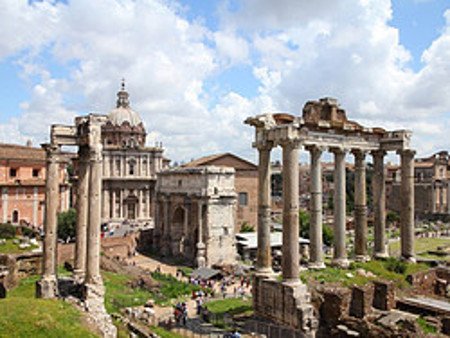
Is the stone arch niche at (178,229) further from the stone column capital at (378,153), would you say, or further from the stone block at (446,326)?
the stone block at (446,326)

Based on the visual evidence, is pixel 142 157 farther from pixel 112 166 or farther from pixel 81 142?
pixel 81 142

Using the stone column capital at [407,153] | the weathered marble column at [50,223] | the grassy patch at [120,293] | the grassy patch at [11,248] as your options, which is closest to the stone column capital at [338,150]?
the stone column capital at [407,153]

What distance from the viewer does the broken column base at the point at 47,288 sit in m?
15.8

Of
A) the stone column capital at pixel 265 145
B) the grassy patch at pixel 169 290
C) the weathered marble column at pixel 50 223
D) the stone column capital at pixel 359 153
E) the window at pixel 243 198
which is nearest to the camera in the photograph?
the weathered marble column at pixel 50 223

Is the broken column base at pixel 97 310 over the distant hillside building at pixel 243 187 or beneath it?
beneath

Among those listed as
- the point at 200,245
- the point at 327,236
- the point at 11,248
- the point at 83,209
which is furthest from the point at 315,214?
the point at 327,236

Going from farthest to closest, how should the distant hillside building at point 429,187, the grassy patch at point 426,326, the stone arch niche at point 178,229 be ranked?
1. the distant hillside building at point 429,187
2. the stone arch niche at point 178,229
3. the grassy patch at point 426,326

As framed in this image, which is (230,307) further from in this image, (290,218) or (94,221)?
(94,221)

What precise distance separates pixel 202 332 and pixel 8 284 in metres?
11.3

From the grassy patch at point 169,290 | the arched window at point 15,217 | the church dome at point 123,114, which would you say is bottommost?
the grassy patch at point 169,290

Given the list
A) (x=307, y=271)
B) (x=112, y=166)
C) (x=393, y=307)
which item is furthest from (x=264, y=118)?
(x=112, y=166)

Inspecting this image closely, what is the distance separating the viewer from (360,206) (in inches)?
838

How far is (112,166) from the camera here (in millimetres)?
50812

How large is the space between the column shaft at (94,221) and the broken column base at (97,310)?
28cm
